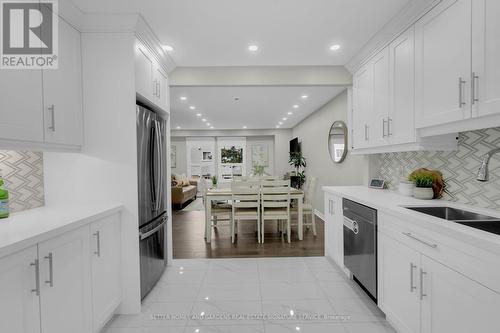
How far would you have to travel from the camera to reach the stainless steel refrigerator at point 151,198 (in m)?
→ 2.26

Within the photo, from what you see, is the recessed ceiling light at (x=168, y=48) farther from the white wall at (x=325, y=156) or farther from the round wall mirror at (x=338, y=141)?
the round wall mirror at (x=338, y=141)

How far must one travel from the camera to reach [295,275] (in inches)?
112

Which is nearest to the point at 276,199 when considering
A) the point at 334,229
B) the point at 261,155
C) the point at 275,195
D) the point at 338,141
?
the point at 275,195

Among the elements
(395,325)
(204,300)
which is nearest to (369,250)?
(395,325)

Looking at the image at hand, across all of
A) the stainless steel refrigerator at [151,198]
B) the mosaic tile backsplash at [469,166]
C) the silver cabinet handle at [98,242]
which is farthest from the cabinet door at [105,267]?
Answer: the mosaic tile backsplash at [469,166]

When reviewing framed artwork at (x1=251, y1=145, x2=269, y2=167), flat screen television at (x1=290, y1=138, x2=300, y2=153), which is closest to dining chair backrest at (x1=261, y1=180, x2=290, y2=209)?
flat screen television at (x1=290, y1=138, x2=300, y2=153)

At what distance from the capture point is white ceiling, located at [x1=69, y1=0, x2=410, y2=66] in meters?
2.00

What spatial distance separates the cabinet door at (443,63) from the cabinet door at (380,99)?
17.0 inches

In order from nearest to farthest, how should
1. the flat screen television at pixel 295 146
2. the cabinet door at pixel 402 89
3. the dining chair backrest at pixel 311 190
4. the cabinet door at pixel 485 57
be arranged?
the cabinet door at pixel 485 57
the cabinet door at pixel 402 89
the dining chair backrest at pixel 311 190
the flat screen television at pixel 295 146

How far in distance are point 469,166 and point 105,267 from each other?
2.95 meters

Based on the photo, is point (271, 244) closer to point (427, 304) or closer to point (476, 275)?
point (427, 304)

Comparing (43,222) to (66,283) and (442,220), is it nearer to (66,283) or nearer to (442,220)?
(66,283)

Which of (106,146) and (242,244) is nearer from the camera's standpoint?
(106,146)

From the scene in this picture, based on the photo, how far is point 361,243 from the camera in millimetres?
2297
